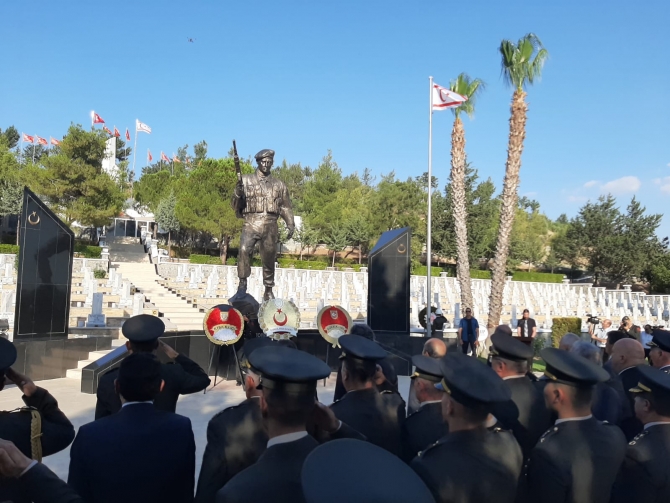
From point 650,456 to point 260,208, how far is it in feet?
26.5

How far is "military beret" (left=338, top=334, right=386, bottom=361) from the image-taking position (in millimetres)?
3166

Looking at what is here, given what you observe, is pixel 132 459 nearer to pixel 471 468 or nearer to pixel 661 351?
pixel 471 468

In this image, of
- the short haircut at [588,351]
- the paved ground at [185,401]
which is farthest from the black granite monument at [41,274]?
the short haircut at [588,351]

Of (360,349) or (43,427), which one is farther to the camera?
(360,349)

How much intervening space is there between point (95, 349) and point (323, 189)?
4295 centimetres

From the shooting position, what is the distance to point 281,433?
1940mm

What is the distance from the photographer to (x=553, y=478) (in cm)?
252

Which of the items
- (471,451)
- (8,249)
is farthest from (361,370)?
(8,249)

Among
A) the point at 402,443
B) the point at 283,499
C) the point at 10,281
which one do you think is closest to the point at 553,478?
the point at 402,443

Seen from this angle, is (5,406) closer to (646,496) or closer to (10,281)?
(646,496)

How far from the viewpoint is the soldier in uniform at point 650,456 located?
2.78 metres

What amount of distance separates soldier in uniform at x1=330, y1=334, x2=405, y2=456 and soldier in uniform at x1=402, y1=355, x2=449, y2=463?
0.09m

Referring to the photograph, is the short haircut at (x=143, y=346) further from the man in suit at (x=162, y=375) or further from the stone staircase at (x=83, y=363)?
the stone staircase at (x=83, y=363)

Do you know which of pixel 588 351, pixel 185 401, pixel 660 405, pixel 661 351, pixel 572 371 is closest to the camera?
pixel 572 371
